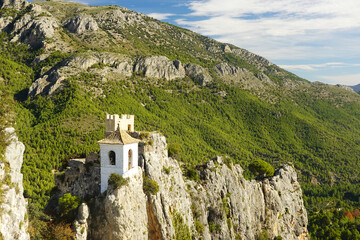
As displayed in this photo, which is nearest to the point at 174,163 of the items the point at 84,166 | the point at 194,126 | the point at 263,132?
the point at 84,166

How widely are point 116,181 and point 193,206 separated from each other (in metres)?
21.1

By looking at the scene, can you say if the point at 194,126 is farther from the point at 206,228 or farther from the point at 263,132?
the point at 206,228

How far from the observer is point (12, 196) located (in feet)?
83.6

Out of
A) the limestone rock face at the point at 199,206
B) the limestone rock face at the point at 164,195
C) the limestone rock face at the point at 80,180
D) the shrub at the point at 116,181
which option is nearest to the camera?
the shrub at the point at 116,181

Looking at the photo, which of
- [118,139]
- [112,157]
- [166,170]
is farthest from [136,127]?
[118,139]

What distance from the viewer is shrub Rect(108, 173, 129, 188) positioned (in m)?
33.7

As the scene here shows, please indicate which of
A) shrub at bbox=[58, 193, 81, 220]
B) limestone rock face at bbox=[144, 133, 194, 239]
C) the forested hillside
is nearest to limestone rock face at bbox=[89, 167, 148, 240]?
shrub at bbox=[58, 193, 81, 220]

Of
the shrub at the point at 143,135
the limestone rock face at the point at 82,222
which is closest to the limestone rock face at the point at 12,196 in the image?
the limestone rock face at the point at 82,222

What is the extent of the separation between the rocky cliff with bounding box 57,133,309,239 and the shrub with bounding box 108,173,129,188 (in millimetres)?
539

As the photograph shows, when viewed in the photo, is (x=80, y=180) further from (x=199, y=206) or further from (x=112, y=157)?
(x=199, y=206)

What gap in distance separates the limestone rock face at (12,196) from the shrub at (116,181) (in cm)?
969

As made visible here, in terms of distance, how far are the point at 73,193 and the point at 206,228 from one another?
24482mm

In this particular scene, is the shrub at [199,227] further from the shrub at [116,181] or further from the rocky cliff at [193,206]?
the shrub at [116,181]

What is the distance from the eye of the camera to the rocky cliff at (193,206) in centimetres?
3391
